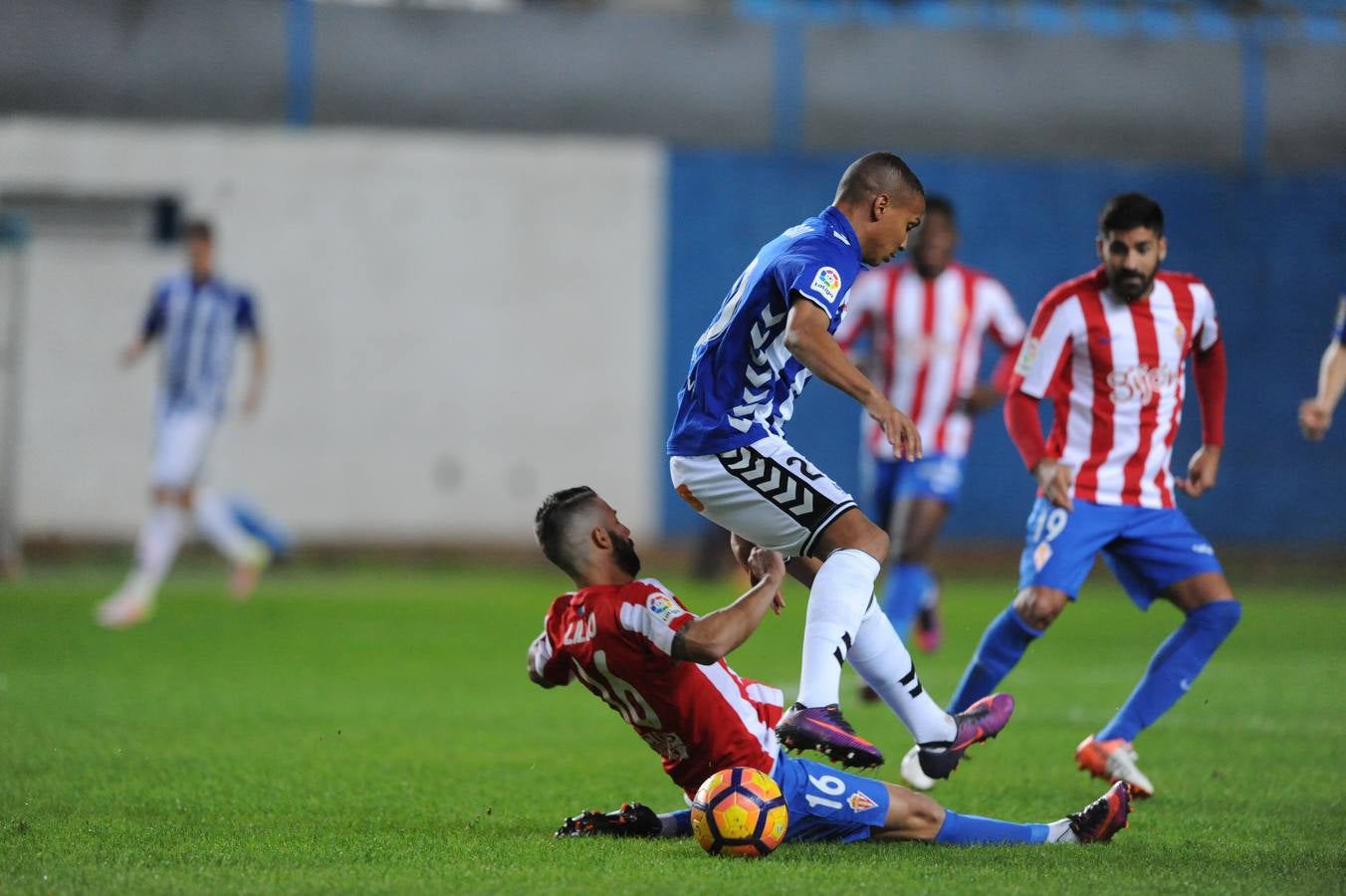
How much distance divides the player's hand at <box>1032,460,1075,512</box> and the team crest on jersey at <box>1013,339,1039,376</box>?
0.37 m

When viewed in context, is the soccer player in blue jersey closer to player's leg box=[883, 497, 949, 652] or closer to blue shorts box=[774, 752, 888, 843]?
blue shorts box=[774, 752, 888, 843]

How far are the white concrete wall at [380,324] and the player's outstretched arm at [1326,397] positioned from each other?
43.4ft

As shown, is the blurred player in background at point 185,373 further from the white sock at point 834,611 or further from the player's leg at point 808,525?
the white sock at point 834,611

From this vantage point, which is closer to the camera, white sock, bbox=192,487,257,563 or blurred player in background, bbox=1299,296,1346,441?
blurred player in background, bbox=1299,296,1346,441

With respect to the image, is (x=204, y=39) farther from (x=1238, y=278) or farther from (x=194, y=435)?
(x=1238, y=278)

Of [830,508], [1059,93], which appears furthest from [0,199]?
[830,508]

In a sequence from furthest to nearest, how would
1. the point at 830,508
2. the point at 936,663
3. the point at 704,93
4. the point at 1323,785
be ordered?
the point at 704,93 < the point at 936,663 < the point at 1323,785 < the point at 830,508

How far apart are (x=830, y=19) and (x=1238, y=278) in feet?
18.3

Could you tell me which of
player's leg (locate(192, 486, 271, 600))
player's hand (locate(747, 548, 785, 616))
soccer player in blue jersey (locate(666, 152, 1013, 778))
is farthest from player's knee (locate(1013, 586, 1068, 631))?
player's leg (locate(192, 486, 271, 600))

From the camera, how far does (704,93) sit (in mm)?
20344

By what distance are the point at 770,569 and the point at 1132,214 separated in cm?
210

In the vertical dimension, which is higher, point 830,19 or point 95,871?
point 830,19

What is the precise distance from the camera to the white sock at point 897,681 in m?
5.29

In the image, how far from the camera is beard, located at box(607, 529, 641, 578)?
5.00 meters
